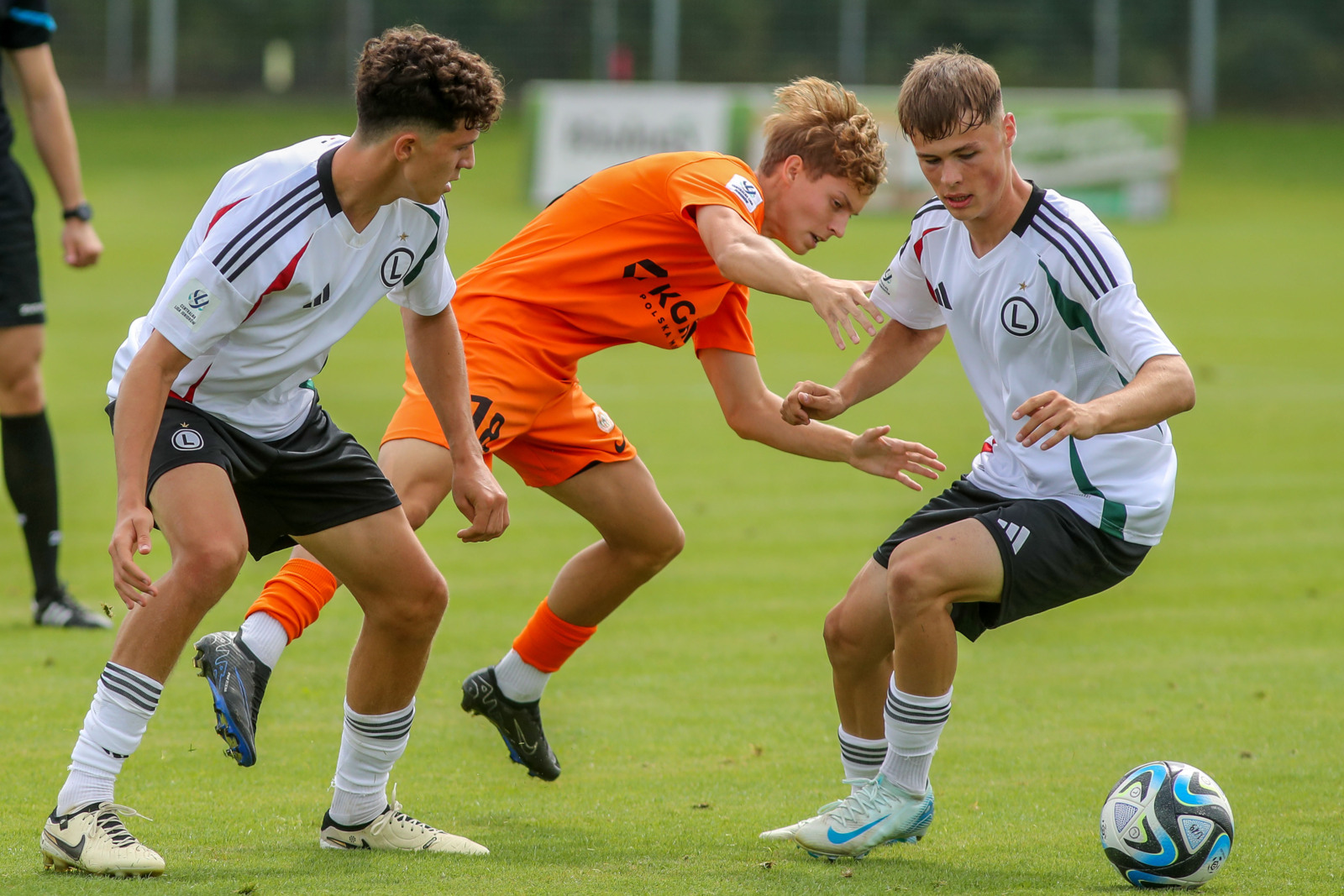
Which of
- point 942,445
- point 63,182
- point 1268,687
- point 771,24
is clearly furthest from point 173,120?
point 1268,687

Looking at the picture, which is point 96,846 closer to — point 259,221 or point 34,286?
point 259,221

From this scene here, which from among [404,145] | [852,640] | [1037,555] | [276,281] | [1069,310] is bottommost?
[852,640]

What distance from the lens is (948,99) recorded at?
13.4 feet

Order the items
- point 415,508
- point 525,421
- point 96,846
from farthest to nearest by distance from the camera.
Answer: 1. point 525,421
2. point 415,508
3. point 96,846

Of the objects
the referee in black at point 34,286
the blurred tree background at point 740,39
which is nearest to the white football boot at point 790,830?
the referee in black at point 34,286

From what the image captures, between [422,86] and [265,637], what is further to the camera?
[265,637]

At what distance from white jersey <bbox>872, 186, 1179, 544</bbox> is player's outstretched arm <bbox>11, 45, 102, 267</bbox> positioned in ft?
12.2

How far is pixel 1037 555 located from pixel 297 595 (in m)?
2.08

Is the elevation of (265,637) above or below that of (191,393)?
below

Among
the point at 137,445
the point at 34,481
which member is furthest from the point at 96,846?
the point at 34,481

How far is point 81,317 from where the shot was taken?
1717 cm

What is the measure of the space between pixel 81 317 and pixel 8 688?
12501mm

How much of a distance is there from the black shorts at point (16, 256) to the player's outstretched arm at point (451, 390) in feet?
8.51

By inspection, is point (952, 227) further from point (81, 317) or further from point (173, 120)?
point (173, 120)
